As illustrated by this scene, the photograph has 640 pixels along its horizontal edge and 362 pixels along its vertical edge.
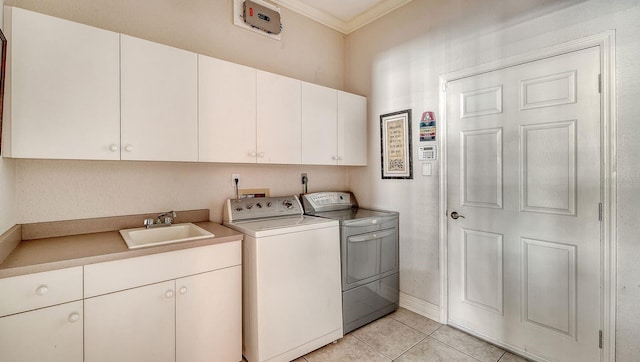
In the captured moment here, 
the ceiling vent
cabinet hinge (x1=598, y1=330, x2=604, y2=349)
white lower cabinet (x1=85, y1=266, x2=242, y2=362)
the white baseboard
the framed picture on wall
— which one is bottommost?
the white baseboard

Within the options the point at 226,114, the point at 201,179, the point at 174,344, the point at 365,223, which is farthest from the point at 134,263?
the point at 365,223

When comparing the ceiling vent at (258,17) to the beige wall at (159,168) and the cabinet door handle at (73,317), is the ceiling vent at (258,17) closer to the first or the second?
the beige wall at (159,168)

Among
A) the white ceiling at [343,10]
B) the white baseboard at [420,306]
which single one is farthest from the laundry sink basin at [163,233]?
the white ceiling at [343,10]

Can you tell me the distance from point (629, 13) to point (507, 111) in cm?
75

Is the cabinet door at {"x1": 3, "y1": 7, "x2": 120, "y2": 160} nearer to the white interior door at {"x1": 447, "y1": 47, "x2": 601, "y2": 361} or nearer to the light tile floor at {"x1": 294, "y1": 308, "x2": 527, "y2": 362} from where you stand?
the light tile floor at {"x1": 294, "y1": 308, "x2": 527, "y2": 362}

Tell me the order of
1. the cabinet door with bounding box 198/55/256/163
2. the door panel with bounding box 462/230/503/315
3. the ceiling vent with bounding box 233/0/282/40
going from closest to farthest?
1. the cabinet door with bounding box 198/55/256/163
2. the door panel with bounding box 462/230/503/315
3. the ceiling vent with bounding box 233/0/282/40

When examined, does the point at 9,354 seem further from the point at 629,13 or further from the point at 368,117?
the point at 629,13

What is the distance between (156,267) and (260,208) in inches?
37.9

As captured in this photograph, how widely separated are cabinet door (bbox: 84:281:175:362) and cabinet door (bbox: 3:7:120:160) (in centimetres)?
81

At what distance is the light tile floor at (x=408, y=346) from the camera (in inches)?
79.4

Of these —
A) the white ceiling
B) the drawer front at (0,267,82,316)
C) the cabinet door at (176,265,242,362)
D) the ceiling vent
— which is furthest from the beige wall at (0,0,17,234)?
the white ceiling

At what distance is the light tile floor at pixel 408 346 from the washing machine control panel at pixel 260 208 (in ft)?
3.73

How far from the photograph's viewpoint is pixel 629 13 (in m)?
1.58

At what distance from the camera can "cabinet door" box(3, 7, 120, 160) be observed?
4.59 ft
